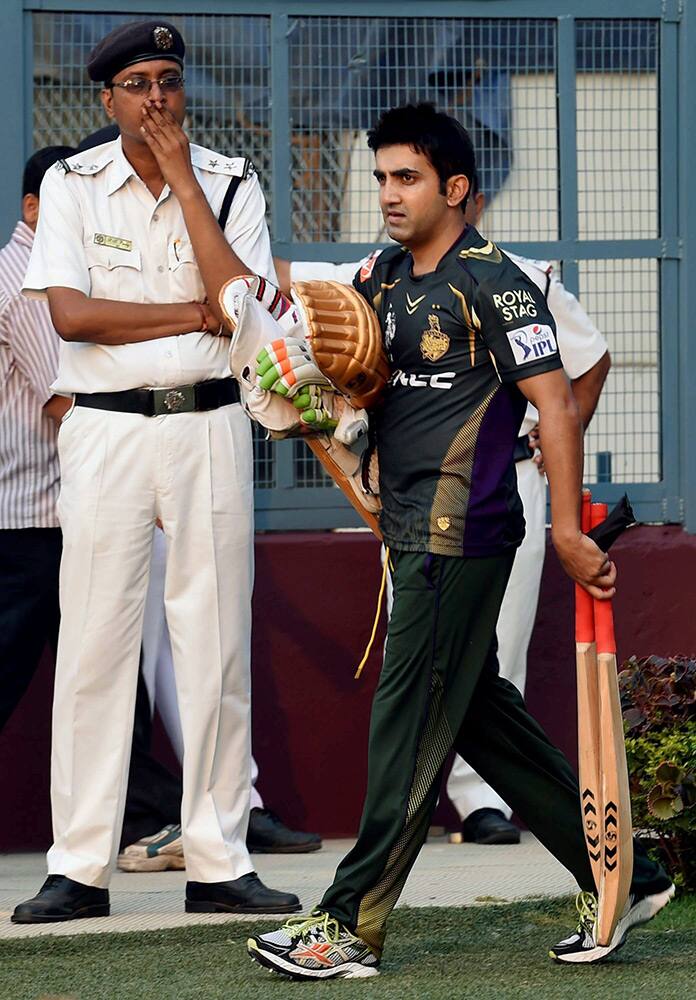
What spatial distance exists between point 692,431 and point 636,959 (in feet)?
9.30

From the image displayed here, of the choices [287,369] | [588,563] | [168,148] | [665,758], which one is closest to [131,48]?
[168,148]

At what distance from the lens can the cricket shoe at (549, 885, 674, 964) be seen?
435 cm

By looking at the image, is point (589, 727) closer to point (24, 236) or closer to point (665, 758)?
point (665, 758)

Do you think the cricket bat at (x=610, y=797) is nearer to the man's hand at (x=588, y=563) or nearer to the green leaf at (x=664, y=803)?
the man's hand at (x=588, y=563)

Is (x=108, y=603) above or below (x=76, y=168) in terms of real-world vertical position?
below

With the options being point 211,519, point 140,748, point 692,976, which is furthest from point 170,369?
point 692,976

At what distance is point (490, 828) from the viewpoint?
6340 millimetres

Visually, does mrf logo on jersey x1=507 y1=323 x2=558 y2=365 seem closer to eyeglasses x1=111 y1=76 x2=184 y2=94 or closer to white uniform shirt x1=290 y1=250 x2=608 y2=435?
eyeglasses x1=111 y1=76 x2=184 y2=94

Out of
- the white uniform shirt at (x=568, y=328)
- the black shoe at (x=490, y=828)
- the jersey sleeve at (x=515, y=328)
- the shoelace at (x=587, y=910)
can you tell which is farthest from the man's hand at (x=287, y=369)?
the black shoe at (x=490, y=828)

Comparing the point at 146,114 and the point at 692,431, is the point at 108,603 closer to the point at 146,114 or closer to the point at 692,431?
the point at 146,114

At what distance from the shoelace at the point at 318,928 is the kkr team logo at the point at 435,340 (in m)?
1.30

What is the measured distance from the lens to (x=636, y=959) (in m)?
4.46

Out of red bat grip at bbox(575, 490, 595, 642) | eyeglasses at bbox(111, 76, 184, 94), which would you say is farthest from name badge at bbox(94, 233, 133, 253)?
red bat grip at bbox(575, 490, 595, 642)

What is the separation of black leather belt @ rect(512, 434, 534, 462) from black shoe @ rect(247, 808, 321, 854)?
144 cm
